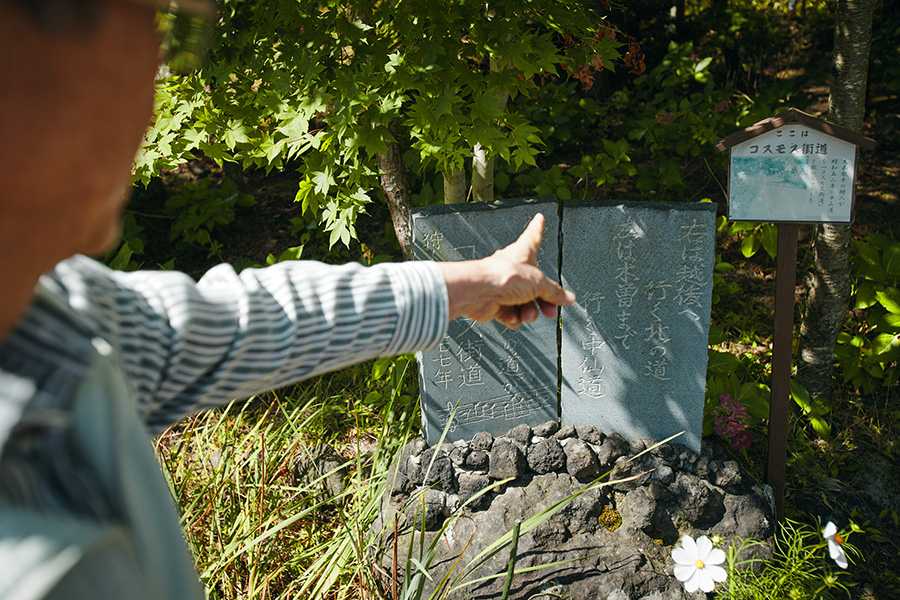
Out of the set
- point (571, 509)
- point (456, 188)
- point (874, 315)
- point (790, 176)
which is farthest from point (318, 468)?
point (874, 315)

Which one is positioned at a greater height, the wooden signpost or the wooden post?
the wooden signpost

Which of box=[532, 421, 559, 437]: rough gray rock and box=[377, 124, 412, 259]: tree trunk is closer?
box=[532, 421, 559, 437]: rough gray rock

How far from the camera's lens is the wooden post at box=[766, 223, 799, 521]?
262 centimetres

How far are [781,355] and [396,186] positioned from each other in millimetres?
1954

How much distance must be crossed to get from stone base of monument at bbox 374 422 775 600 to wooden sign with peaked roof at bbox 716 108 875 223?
1154mm

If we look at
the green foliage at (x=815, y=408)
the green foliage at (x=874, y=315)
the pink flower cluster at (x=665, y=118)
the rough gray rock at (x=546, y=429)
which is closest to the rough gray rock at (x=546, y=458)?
the rough gray rock at (x=546, y=429)

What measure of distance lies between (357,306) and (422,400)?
202 cm

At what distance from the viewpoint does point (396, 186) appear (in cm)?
333

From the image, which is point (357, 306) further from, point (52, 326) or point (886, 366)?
point (886, 366)

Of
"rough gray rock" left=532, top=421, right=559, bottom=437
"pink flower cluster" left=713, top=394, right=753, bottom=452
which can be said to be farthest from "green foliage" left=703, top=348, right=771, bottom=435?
"rough gray rock" left=532, top=421, right=559, bottom=437

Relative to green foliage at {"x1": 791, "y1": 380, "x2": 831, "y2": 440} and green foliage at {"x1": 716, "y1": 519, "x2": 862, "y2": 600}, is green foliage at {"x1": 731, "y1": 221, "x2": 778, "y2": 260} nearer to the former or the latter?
green foliage at {"x1": 791, "y1": 380, "x2": 831, "y2": 440}

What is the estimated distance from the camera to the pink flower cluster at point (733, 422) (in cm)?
297

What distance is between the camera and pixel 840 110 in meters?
2.89

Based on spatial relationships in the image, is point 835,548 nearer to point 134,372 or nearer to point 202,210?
point 134,372
